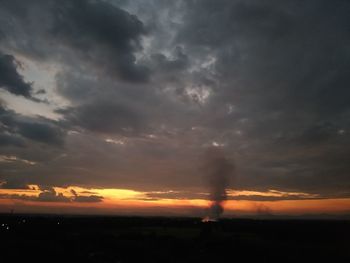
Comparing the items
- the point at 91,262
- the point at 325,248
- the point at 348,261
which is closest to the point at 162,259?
the point at 91,262

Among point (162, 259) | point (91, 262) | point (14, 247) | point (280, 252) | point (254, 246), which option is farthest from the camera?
point (254, 246)

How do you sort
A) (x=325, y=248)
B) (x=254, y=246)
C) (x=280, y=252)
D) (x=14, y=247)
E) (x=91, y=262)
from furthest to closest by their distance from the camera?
(x=325, y=248) → (x=254, y=246) → (x=280, y=252) → (x=14, y=247) → (x=91, y=262)

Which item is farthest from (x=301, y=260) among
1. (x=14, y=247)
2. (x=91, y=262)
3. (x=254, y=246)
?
(x=14, y=247)

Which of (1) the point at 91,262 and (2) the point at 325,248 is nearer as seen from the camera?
(1) the point at 91,262

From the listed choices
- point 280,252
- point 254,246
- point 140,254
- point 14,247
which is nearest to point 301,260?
point 280,252

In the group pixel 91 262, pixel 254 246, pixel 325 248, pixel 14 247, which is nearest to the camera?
pixel 91 262

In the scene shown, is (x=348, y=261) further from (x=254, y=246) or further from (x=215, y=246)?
(x=215, y=246)

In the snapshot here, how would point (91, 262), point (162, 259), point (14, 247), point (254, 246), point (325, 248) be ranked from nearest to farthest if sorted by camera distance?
1. point (91, 262)
2. point (162, 259)
3. point (14, 247)
4. point (254, 246)
5. point (325, 248)

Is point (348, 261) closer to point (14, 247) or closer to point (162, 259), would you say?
point (162, 259)

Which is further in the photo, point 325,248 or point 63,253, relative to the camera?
point 325,248
